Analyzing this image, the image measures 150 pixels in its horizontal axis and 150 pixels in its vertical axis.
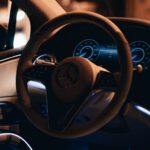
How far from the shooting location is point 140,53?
4.50 feet

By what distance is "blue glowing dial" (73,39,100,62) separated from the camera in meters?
1.44

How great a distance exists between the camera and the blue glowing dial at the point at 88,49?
144 cm

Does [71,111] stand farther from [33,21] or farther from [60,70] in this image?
[33,21]

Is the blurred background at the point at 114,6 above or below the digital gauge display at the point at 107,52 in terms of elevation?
below

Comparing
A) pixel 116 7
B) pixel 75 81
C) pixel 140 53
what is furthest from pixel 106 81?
pixel 116 7

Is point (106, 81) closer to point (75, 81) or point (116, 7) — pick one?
point (75, 81)

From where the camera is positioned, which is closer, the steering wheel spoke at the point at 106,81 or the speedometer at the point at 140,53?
the steering wheel spoke at the point at 106,81

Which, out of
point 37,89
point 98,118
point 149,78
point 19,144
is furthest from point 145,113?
point 19,144

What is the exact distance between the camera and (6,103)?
156cm

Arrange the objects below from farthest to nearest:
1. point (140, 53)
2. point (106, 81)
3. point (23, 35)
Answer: point (23, 35)
point (140, 53)
point (106, 81)

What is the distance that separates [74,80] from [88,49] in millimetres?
209

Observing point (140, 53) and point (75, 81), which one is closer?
point (75, 81)

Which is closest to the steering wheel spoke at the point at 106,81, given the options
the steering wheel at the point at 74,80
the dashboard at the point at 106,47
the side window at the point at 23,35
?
the steering wheel at the point at 74,80

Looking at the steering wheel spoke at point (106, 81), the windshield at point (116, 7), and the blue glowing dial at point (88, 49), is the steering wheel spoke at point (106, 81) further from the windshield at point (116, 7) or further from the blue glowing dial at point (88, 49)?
the windshield at point (116, 7)
